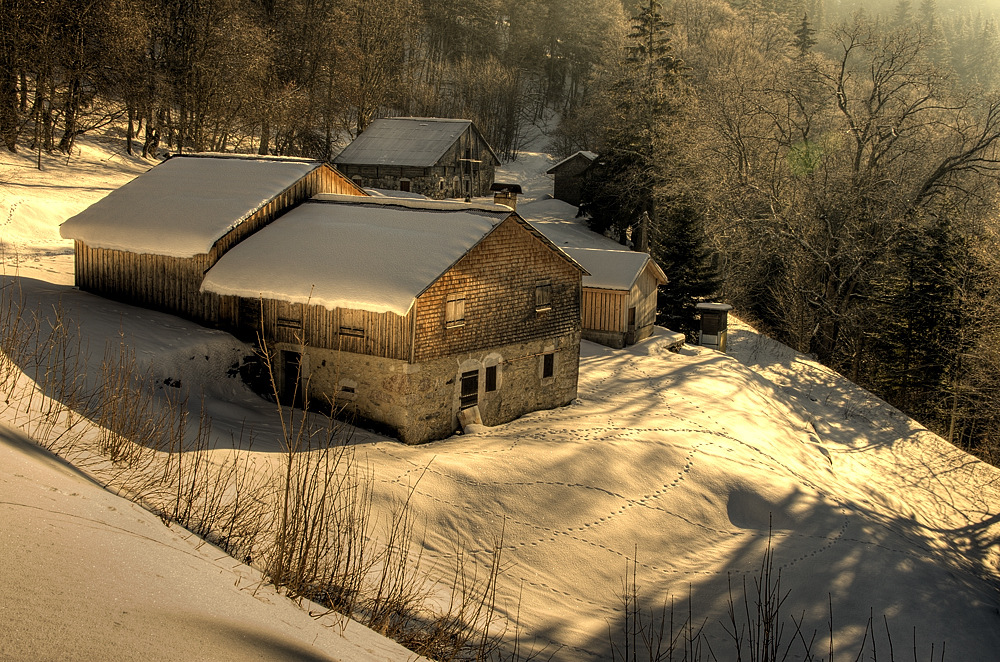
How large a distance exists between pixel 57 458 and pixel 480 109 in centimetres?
6812

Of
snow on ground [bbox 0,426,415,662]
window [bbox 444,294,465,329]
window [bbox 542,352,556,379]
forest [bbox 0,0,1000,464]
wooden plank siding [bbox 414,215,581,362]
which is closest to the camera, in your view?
snow on ground [bbox 0,426,415,662]

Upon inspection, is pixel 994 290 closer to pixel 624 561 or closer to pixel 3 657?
pixel 624 561

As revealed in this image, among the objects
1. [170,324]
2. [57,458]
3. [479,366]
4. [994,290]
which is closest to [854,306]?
[994,290]

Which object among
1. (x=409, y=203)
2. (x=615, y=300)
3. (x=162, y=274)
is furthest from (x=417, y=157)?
(x=162, y=274)

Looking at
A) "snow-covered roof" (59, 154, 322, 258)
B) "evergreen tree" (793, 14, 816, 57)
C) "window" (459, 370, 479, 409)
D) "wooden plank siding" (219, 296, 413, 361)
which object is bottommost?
"window" (459, 370, 479, 409)

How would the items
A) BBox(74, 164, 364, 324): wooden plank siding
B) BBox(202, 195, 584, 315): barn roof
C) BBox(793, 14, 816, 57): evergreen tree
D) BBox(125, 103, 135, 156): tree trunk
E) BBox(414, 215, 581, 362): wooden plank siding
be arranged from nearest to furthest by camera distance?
BBox(202, 195, 584, 315): barn roof < BBox(414, 215, 581, 362): wooden plank siding < BBox(74, 164, 364, 324): wooden plank siding < BBox(125, 103, 135, 156): tree trunk < BBox(793, 14, 816, 57): evergreen tree

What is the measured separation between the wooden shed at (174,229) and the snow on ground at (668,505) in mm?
749

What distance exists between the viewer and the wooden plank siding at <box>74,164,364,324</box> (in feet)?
67.5

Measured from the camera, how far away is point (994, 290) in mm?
29766

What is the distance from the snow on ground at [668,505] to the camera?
1391cm

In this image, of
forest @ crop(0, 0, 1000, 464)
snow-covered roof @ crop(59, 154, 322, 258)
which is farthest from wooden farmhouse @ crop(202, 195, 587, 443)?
forest @ crop(0, 0, 1000, 464)

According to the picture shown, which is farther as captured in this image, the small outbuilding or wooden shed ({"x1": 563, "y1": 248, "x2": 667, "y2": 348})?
the small outbuilding

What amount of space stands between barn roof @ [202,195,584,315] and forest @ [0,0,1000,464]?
1655cm

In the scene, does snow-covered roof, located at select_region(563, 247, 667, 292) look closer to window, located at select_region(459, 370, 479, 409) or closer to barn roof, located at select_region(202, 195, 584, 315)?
barn roof, located at select_region(202, 195, 584, 315)
